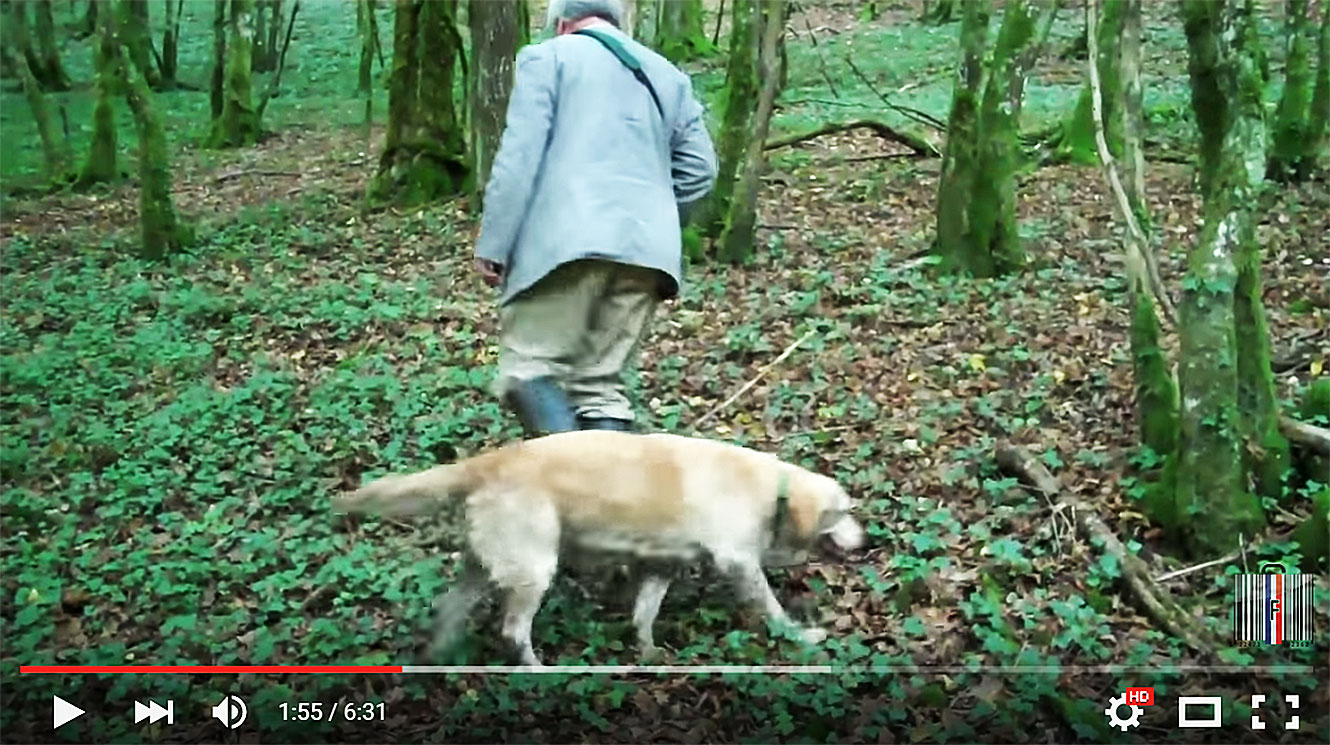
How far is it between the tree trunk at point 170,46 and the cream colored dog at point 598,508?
57.7 ft

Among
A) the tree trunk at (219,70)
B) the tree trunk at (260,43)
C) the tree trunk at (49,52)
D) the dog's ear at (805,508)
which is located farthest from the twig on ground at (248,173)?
the dog's ear at (805,508)

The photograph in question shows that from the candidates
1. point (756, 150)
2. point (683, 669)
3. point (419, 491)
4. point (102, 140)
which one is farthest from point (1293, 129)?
point (102, 140)

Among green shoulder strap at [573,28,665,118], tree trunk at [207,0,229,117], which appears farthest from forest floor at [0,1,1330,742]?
tree trunk at [207,0,229,117]

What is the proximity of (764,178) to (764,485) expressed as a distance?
765 centimetres

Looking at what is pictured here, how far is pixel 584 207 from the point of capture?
12.0ft

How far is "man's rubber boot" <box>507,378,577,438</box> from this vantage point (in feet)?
12.8

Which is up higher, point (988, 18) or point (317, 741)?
point (988, 18)

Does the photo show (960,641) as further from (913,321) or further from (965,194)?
(965,194)

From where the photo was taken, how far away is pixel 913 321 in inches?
257

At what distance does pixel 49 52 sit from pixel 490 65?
10.4m

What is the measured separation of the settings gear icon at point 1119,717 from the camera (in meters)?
2.79

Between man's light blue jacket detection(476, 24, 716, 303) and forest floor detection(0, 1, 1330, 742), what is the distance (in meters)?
0.89

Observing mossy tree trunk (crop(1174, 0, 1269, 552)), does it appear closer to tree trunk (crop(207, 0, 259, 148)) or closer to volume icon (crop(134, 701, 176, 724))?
volume icon (crop(134, 701, 176, 724))

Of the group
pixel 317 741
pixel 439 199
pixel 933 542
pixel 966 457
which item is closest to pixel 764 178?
pixel 439 199
